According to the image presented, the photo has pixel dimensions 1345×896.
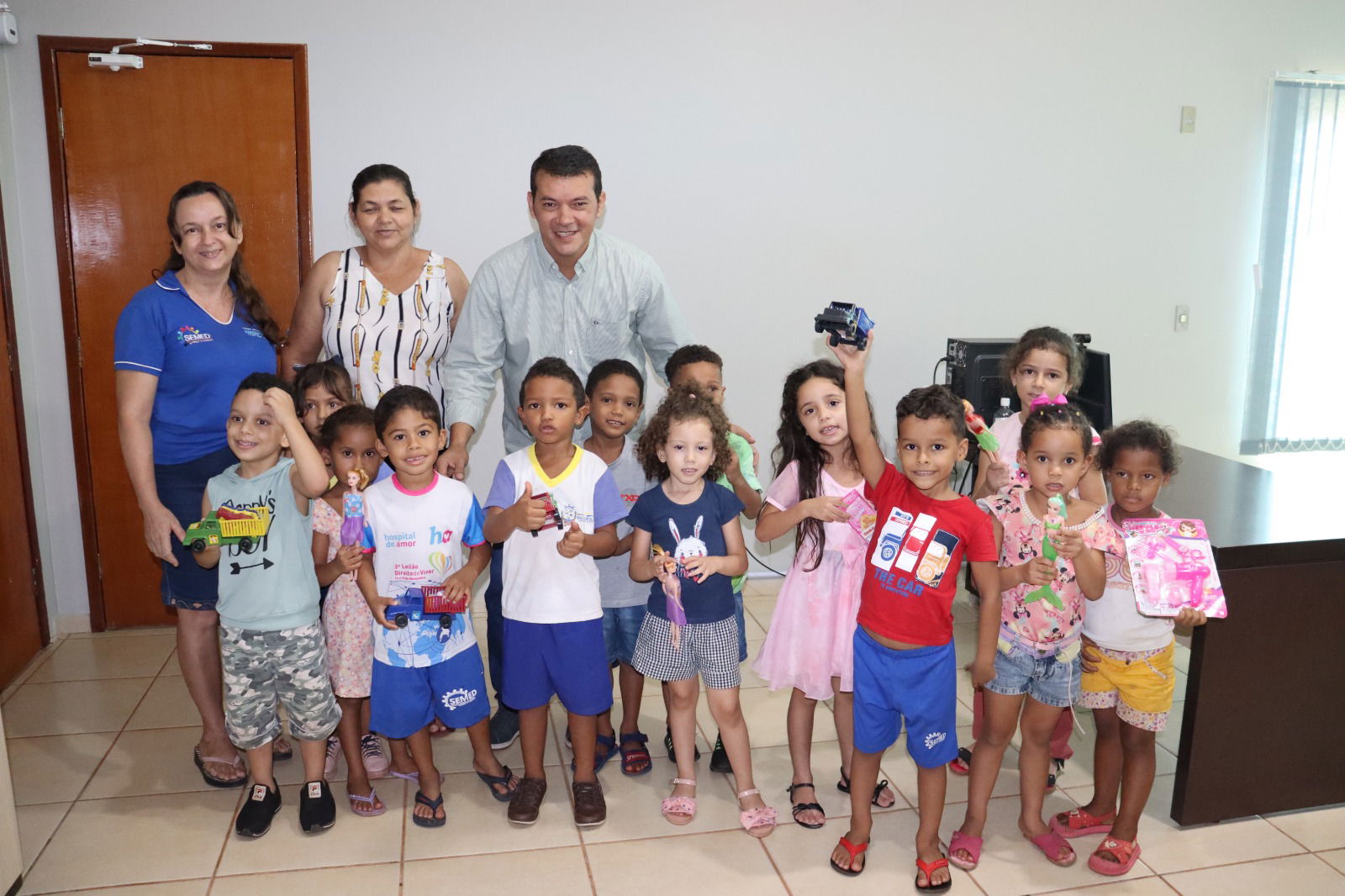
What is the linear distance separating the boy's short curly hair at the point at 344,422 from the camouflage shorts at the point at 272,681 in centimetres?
49

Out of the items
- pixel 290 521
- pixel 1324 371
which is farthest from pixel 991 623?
pixel 1324 371

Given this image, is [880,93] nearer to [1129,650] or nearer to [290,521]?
[1129,650]

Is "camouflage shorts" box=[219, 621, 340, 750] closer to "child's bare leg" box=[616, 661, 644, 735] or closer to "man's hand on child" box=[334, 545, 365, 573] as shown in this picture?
"man's hand on child" box=[334, 545, 365, 573]

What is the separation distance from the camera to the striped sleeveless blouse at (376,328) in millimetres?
2912

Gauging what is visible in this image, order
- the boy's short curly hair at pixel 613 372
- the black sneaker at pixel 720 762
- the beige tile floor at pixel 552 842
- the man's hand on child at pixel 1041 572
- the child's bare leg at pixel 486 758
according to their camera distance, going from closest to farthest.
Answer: the man's hand on child at pixel 1041 572
the beige tile floor at pixel 552 842
the boy's short curly hair at pixel 613 372
the child's bare leg at pixel 486 758
the black sneaker at pixel 720 762

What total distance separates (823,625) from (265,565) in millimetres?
1431

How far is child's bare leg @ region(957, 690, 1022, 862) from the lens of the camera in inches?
96.3

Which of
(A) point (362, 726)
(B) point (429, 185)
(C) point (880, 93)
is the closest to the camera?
(A) point (362, 726)

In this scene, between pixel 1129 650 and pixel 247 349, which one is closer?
pixel 1129 650

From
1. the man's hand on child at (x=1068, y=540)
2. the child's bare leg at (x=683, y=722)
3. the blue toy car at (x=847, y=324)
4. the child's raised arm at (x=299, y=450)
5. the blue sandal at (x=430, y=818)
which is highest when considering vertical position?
the blue toy car at (x=847, y=324)

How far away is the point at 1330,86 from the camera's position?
4.70 meters

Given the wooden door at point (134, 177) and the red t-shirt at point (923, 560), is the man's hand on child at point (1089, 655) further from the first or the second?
the wooden door at point (134, 177)

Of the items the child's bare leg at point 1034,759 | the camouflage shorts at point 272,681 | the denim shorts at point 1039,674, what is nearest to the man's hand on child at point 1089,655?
the denim shorts at point 1039,674

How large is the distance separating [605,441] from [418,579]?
61 cm
